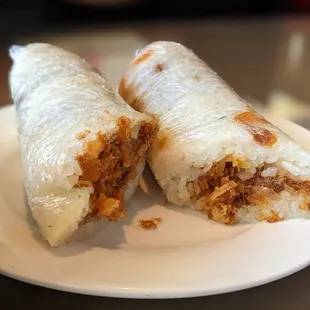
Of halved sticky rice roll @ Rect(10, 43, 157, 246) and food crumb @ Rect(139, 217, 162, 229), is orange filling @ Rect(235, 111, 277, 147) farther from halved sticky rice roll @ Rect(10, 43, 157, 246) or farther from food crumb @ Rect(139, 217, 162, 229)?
food crumb @ Rect(139, 217, 162, 229)

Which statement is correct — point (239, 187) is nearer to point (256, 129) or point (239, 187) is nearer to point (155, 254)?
point (256, 129)

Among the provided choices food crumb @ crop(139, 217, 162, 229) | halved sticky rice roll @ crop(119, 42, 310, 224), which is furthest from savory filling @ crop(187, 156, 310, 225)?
food crumb @ crop(139, 217, 162, 229)

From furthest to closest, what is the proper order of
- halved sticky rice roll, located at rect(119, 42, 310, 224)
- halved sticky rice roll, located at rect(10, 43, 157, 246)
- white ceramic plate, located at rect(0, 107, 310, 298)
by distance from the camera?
1. halved sticky rice roll, located at rect(119, 42, 310, 224)
2. halved sticky rice roll, located at rect(10, 43, 157, 246)
3. white ceramic plate, located at rect(0, 107, 310, 298)

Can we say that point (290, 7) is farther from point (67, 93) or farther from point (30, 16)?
point (67, 93)

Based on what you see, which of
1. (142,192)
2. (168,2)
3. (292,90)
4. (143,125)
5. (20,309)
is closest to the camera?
(20,309)

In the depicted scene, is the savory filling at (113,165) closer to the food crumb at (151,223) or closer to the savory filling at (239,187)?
the food crumb at (151,223)

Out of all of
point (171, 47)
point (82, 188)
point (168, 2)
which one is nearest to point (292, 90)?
point (171, 47)
